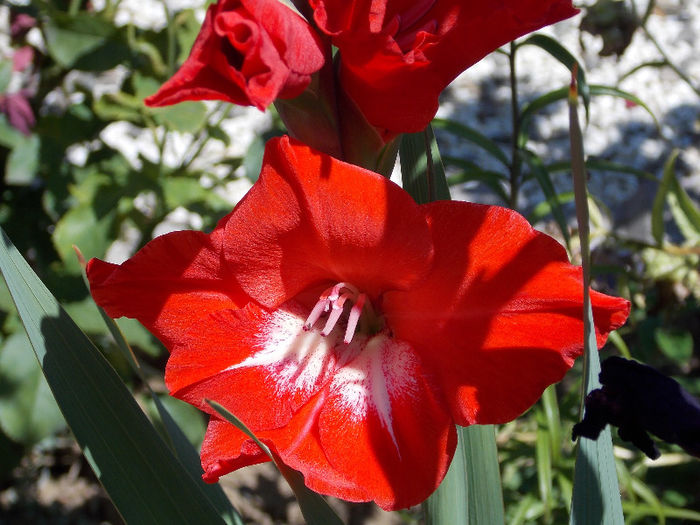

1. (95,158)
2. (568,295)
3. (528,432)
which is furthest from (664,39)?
(568,295)

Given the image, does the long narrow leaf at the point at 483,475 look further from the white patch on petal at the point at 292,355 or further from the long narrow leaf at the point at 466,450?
the white patch on petal at the point at 292,355

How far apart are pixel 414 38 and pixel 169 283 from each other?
0.94 feet

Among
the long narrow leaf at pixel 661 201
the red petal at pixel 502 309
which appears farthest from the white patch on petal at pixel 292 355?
the long narrow leaf at pixel 661 201

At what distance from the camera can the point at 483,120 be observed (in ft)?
8.78

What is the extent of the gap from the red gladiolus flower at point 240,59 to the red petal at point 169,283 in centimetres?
18

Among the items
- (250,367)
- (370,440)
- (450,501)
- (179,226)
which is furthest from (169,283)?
(179,226)

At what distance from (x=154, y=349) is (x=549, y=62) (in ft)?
6.55

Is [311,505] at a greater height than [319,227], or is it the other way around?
[319,227]

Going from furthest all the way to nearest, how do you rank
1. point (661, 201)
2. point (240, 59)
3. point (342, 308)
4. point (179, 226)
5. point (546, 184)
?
point (179, 226) → point (661, 201) → point (546, 184) → point (342, 308) → point (240, 59)

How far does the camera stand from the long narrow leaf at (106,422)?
0.61 m

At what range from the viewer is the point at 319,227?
0.58 m

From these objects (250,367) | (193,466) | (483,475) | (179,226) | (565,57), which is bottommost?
(179,226)

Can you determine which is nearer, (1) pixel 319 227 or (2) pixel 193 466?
(1) pixel 319 227

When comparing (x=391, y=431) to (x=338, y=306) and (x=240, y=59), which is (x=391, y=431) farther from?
(x=240, y=59)
